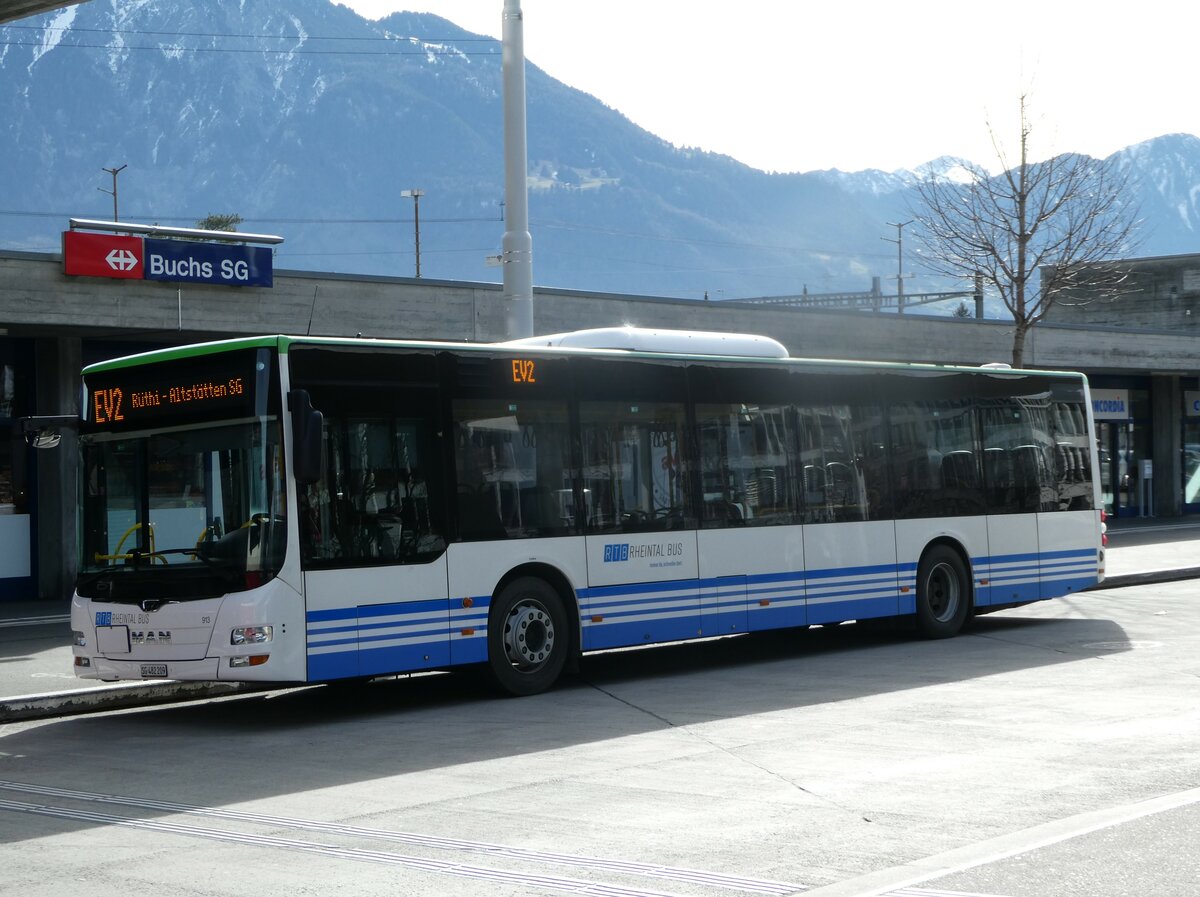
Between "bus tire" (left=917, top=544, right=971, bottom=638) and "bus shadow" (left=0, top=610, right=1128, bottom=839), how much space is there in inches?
9.7

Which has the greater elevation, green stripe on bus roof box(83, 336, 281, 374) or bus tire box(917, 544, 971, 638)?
green stripe on bus roof box(83, 336, 281, 374)

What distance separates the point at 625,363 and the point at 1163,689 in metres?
5.08

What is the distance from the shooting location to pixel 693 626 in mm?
13992

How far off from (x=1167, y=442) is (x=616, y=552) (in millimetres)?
32933

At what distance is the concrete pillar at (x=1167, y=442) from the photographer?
140ft

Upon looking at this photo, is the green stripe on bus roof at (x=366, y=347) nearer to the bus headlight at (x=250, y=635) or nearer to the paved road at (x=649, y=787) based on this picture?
the bus headlight at (x=250, y=635)

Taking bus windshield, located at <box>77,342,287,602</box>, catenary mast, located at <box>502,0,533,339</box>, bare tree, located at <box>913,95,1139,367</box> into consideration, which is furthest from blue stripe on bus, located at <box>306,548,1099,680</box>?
bare tree, located at <box>913,95,1139,367</box>

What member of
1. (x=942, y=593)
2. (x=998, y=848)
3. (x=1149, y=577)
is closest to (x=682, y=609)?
(x=942, y=593)

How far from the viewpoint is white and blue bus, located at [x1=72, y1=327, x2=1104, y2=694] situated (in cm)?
1127

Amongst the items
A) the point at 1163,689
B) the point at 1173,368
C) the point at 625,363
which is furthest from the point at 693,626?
the point at 1173,368

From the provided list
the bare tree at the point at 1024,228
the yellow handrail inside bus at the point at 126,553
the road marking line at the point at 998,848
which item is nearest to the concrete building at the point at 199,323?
the bare tree at the point at 1024,228

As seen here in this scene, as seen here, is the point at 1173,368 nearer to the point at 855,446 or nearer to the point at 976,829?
the point at 855,446

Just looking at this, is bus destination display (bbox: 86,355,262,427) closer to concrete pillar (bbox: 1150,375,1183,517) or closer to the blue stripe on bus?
the blue stripe on bus

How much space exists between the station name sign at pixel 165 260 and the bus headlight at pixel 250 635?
10.9 m
